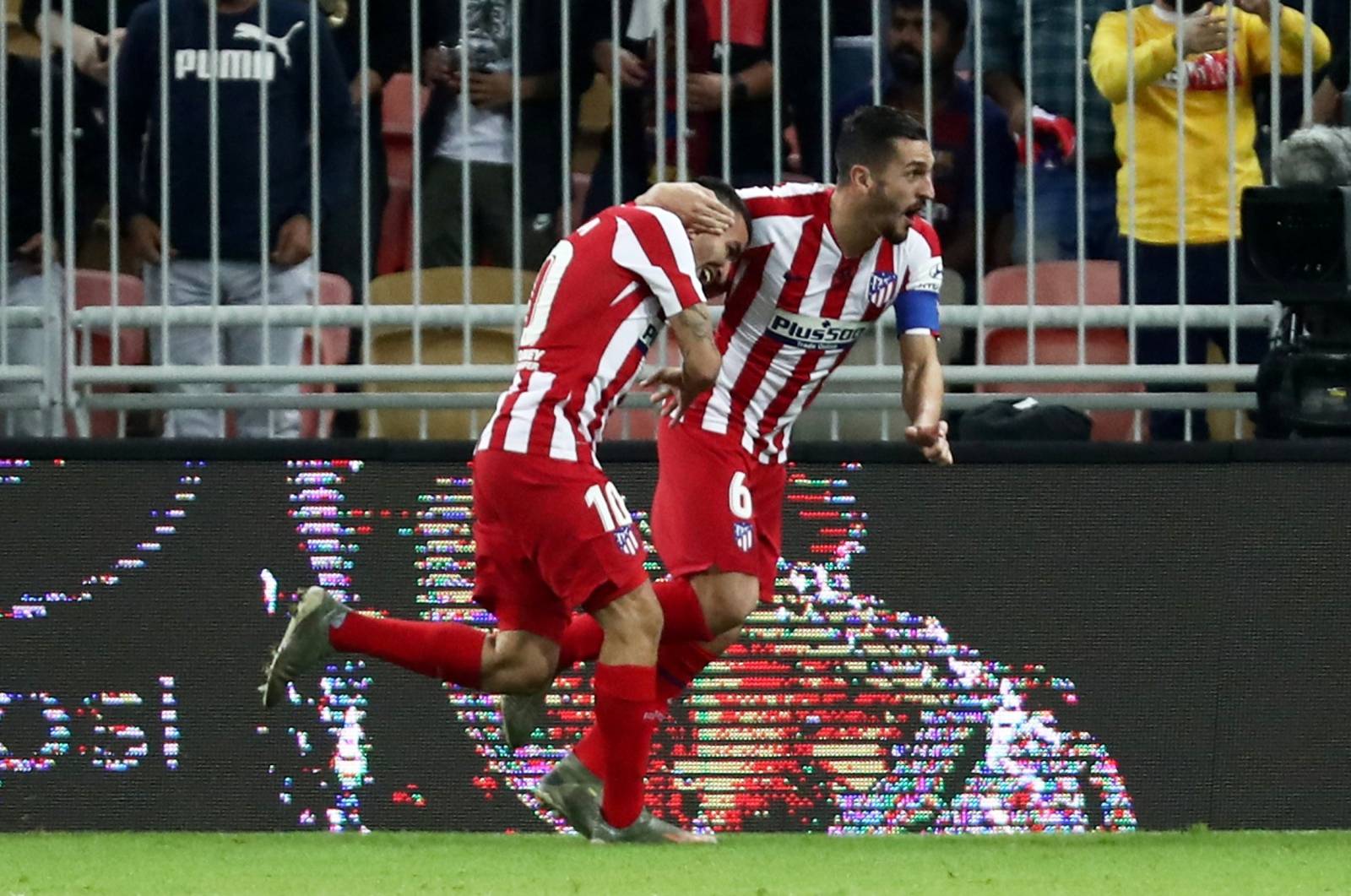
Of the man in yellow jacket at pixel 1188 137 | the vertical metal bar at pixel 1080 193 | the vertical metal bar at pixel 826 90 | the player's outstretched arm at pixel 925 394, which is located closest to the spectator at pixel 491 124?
the vertical metal bar at pixel 826 90

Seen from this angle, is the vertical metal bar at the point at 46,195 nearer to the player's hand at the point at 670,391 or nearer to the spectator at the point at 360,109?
the spectator at the point at 360,109

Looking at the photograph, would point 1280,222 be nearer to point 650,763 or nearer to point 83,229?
point 650,763

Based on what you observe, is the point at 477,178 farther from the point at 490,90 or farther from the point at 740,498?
the point at 740,498

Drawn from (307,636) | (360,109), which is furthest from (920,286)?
(307,636)

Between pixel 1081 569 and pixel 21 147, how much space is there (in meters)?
3.44

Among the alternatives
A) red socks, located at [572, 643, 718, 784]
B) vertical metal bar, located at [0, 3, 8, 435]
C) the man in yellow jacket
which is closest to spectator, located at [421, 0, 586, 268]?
vertical metal bar, located at [0, 3, 8, 435]

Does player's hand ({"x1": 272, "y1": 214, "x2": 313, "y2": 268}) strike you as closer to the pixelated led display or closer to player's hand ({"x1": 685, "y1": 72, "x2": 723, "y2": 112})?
the pixelated led display

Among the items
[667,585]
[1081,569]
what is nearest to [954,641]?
[1081,569]

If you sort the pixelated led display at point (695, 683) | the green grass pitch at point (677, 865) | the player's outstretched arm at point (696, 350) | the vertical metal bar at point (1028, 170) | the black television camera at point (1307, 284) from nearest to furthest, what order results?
the green grass pitch at point (677, 865) → the player's outstretched arm at point (696, 350) → the black television camera at point (1307, 284) → the pixelated led display at point (695, 683) → the vertical metal bar at point (1028, 170)

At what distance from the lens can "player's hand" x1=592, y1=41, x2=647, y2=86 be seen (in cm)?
788

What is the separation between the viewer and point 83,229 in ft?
25.8

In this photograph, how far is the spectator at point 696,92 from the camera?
786cm

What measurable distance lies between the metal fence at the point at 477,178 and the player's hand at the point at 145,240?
30 millimetres

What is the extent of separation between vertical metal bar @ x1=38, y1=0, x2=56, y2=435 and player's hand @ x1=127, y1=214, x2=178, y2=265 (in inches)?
9.5
